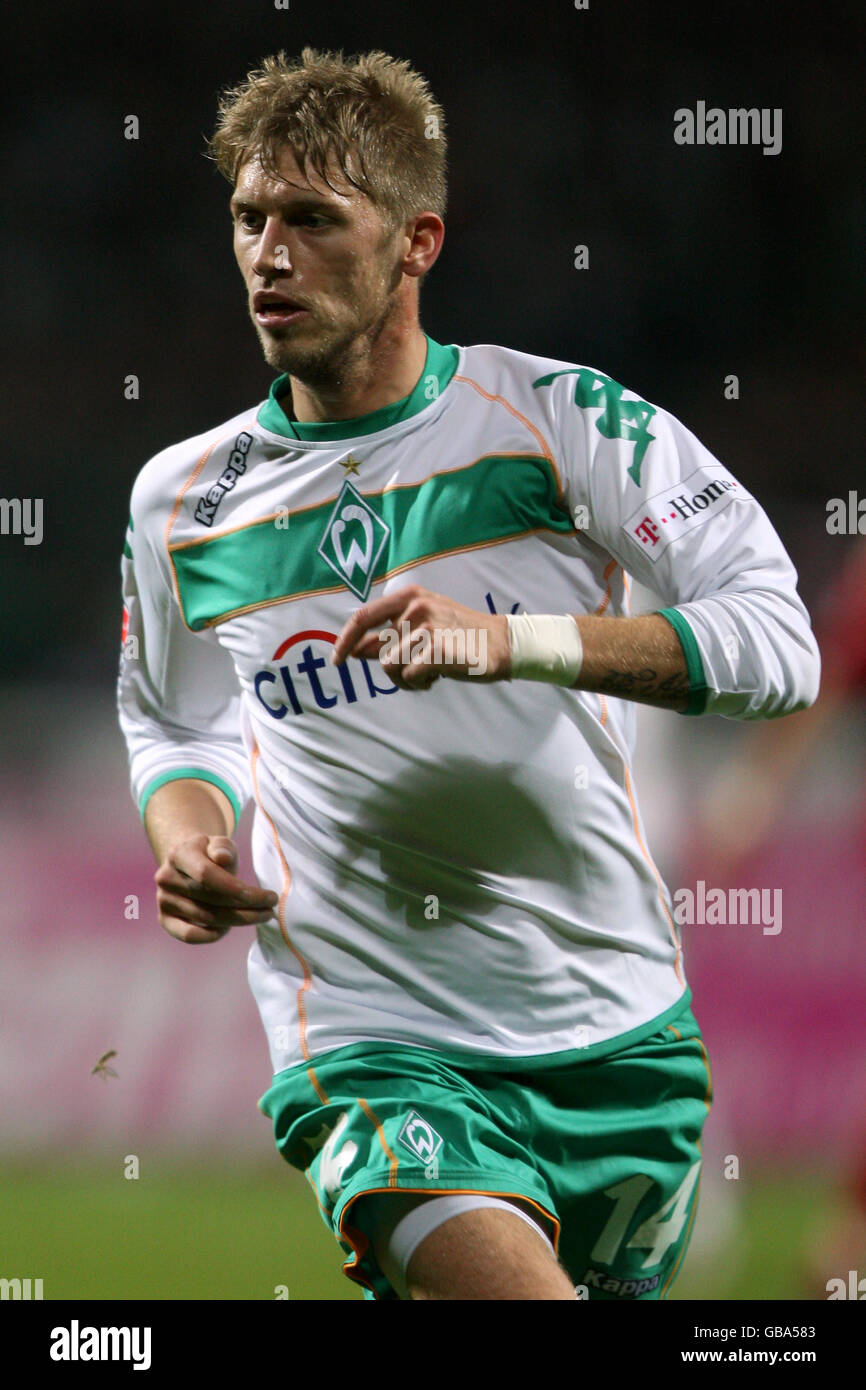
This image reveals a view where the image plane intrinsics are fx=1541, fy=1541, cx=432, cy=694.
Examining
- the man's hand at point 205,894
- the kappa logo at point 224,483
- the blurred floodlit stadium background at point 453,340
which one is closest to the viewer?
the man's hand at point 205,894

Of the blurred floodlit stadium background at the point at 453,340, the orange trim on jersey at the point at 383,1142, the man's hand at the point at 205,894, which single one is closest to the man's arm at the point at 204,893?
the man's hand at the point at 205,894

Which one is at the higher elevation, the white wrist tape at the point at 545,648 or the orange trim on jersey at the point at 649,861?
the white wrist tape at the point at 545,648

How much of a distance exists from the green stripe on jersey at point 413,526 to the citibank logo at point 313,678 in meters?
0.07

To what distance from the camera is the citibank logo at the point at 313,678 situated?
2.06 metres

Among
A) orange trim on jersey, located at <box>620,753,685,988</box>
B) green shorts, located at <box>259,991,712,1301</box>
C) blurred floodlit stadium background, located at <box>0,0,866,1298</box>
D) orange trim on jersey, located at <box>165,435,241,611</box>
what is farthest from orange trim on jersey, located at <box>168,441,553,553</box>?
blurred floodlit stadium background, located at <box>0,0,866,1298</box>

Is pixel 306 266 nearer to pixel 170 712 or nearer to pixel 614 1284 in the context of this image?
pixel 170 712

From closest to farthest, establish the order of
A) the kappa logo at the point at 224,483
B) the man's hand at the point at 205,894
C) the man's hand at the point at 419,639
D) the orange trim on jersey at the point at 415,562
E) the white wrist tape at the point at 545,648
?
the man's hand at the point at 419,639 < the white wrist tape at the point at 545,648 < the man's hand at the point at 205,894 < the orange trim on jersey at the point at 415,562 < the kappa logo at the point at 224,483

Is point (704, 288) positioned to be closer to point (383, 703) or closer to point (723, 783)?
point (723, 783)

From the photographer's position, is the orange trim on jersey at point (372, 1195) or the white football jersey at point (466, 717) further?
the white football jersey at point (466, 717)

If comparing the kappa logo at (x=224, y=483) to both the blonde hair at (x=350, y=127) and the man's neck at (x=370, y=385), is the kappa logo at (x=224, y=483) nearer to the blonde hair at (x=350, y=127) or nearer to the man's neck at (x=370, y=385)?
the man's neck at (x=370, y=385)

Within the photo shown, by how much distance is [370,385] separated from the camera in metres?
2.14

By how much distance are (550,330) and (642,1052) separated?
257 cm
